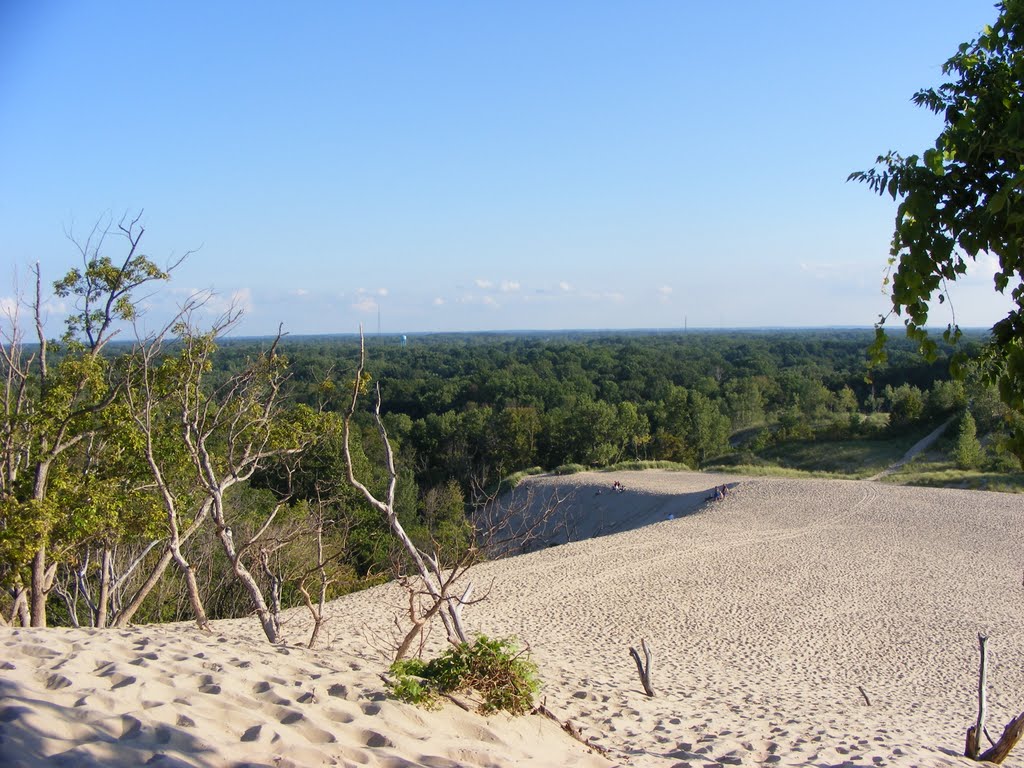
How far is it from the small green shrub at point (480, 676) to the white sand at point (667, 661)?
0.18 meters

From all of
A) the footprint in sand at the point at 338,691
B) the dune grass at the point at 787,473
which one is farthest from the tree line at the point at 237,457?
the dune grass at the point at 787,473

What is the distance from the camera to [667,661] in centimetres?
1080

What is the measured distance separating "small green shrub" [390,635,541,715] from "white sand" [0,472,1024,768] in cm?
18

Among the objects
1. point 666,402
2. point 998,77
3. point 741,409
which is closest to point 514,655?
point 998,77

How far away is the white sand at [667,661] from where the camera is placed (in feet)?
13.0

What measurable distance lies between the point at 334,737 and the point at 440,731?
2.23 ft

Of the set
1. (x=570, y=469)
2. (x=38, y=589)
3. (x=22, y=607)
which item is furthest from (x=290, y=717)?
(x=570, y=469)

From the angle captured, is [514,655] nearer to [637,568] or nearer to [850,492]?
[637,568]

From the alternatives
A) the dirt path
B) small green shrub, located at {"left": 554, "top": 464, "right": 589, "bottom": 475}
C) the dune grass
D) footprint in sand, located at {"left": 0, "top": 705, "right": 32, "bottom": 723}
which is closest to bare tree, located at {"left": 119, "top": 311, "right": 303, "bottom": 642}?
footprint in sand, located at {"left": 0, "top": 705, "right": 32, "bottom": 723}

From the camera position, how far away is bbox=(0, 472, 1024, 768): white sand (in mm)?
3955

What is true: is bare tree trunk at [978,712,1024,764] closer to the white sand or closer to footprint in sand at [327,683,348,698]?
the white sand

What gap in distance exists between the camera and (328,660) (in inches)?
222

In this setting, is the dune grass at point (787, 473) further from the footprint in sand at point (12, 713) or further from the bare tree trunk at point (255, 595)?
the footprint in sand at point (12, 713)

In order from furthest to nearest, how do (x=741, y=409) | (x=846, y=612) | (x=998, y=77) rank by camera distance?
(x=741, y=409) → (x=846, y=612) → (x=998, y=77)
